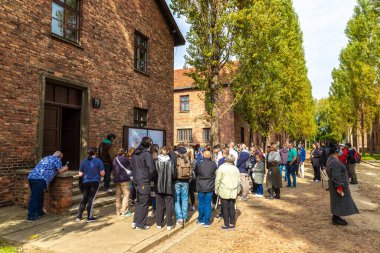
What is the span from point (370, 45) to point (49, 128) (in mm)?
31479

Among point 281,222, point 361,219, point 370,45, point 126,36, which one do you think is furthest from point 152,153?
point 370,45

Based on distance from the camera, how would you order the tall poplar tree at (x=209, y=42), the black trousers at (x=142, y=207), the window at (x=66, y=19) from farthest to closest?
1. the tall poplar tree at (x=209, y=42)
2. the window at (x=66, y=19)
3. the black trousers at (x=142, y=207)

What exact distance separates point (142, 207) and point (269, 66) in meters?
14.9

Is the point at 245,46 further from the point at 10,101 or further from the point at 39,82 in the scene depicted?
the point at 10,101

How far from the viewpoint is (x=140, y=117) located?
43.8 ft

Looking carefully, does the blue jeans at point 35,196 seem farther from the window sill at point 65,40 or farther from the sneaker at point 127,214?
the window sill at point 65,40

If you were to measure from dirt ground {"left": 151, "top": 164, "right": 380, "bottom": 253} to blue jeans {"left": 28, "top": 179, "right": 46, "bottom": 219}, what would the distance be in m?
3.20

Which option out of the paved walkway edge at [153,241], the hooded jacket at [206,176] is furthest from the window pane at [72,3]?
the paved walkway edge at [153,241]

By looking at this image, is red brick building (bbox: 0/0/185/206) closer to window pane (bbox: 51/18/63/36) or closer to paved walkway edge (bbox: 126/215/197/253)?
window pane (bbox: 51/18/63/36)

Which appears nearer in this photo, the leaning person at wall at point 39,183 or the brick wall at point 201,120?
the leaning person at wall at point 39,183

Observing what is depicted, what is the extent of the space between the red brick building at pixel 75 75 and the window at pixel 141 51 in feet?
0.15

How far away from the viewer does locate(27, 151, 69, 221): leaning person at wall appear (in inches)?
260

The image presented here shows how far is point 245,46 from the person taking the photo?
12.9 m

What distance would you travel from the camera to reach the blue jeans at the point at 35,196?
21.6ft
